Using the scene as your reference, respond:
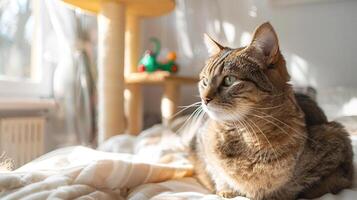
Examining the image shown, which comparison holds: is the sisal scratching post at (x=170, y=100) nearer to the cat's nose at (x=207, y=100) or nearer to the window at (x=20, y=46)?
the window at (x=20, y=46)

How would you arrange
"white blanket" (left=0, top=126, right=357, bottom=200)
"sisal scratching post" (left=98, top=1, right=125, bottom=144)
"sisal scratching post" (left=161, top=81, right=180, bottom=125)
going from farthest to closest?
"sisal scratching post" (left=161, top=81, right=180, bottom=125) < "sisal scratching post" (left=98, top=1, right=125, bottom=144) < "white blanket" (left=0, top=126, right=357, bottom=200)

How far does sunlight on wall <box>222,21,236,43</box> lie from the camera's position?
1.42m

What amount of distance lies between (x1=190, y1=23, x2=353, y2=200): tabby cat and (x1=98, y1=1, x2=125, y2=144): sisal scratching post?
0.68 metres

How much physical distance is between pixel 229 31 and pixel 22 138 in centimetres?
93

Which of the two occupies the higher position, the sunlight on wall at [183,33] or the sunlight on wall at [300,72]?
the sunlight on wall at [183,33]

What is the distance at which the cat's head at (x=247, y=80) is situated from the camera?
0.77 m

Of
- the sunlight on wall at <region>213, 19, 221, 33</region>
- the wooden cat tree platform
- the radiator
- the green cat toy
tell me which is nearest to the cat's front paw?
the radiator

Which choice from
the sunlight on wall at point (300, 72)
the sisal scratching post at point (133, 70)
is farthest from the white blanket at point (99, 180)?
the sisal scratching post at point (133, 70)

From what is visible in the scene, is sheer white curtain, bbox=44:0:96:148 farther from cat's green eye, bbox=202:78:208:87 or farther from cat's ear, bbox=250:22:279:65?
cat's ear, bbox=250:22:279:65

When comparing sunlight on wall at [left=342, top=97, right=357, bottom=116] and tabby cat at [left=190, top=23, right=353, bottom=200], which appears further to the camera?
sunlight on wall at [left=342, top=97, right=357, bottom=116]

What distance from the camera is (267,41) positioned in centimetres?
77

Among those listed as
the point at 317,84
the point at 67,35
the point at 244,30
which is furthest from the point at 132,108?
the point at 317,84

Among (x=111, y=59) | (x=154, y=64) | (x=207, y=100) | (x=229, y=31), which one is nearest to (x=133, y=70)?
(x=154, y=64)

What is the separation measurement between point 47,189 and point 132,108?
48.8 inches
